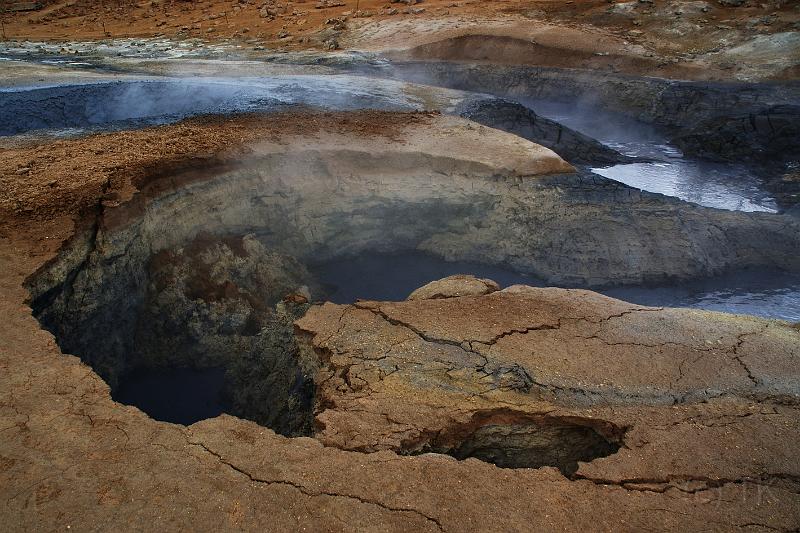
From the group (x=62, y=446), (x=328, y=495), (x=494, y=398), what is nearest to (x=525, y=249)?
(x=494, y=398)

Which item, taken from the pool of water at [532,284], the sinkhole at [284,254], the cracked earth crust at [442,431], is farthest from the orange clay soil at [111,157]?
the pool of water at [532,284]

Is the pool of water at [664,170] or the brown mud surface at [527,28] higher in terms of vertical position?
the brown mud surface at [527,28]

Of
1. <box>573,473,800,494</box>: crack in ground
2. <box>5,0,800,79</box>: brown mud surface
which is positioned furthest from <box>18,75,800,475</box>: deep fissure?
<box>5,0,800,79</box>: brown mud surface

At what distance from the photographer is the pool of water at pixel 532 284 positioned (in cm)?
759

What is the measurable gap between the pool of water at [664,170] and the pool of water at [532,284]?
7.71 ft

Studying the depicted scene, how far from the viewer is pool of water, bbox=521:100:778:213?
405 inches

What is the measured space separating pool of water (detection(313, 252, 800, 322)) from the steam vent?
1.7 inches

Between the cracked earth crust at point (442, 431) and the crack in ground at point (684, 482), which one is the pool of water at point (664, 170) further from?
the crack in ground at point (684, 482)

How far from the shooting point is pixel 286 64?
48.6 ft

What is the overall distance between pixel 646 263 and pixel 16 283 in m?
7.23

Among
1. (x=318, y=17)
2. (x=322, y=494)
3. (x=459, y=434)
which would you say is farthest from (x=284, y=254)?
(x=318, y=17)

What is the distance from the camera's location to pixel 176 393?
6.37 metres

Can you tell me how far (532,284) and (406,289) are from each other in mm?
1738

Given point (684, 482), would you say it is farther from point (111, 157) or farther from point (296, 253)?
point (111, 157)
